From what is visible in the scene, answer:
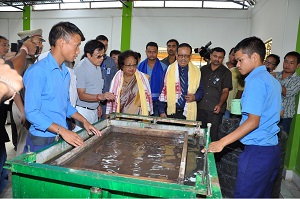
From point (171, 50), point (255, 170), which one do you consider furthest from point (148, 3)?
point (255, 170)

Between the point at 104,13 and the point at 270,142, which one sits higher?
the point at 104,13

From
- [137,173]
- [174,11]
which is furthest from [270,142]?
[174,11]

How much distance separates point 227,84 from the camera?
347 cm

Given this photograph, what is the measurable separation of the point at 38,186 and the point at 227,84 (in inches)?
117

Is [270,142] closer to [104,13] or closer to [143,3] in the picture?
[143,3]

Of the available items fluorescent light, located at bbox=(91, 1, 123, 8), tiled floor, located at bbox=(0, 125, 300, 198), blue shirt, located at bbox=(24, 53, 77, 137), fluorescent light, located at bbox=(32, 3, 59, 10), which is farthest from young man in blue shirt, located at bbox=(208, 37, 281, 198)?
fluorescent light, located at bbox=(32, 3, 59, 10)

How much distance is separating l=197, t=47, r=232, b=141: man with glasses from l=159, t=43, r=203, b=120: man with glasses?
1.53 ft

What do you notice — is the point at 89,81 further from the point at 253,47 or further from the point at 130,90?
the point at 253,47

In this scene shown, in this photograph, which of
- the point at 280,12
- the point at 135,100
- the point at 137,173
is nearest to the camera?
the point at 137,173

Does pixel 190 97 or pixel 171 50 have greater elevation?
pixel 171 50

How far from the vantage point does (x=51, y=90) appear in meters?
1.58

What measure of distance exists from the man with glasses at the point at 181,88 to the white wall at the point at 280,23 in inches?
69.0

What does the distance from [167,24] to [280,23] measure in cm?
419

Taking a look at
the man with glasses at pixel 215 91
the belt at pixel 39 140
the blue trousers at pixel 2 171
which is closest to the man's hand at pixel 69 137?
the belt at pixel 39 140
